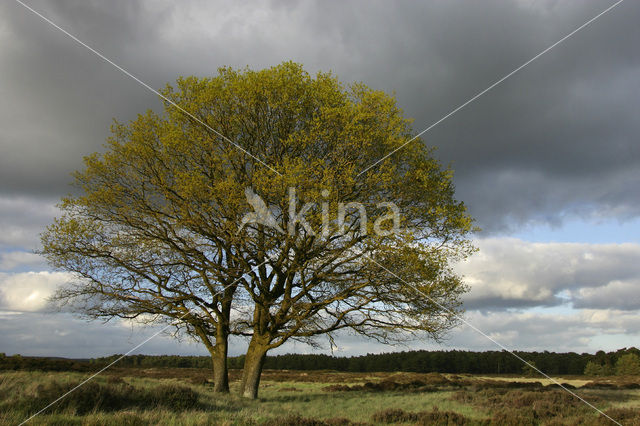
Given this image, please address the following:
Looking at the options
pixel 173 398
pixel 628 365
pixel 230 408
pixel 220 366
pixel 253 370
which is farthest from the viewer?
pixel 628 365

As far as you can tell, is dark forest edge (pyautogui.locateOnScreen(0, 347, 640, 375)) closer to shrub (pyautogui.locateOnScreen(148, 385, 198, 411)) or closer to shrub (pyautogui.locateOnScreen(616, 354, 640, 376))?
shrub (pyautogui.locateOnScreen(616, 354, 640, 376))

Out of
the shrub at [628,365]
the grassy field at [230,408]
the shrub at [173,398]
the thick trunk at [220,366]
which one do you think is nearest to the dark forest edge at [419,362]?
the shrub at [628,365]

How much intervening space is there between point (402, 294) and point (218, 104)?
11.6 meters

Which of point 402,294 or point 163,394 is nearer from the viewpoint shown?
point 163,394

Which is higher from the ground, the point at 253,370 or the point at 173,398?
the point at 253,370

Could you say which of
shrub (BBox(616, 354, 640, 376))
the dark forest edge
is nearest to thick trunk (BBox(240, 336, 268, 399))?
the dark forest edge

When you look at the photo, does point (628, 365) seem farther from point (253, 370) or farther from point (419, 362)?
point (253, 370)

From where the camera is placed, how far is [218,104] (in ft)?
63.3

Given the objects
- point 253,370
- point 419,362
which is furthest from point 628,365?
point 253,370

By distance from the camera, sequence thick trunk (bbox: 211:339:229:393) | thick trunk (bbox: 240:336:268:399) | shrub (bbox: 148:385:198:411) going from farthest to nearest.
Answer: thick trunk (bbox: 211:339:229:393) < thick trunk (bbox: 240:336:268:399) < shrub (bbox: 148:385:198:411)

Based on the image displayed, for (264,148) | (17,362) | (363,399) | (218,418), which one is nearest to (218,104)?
(264,148)

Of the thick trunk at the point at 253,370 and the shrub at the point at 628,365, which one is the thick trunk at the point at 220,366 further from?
the shrub at the point at 628,365

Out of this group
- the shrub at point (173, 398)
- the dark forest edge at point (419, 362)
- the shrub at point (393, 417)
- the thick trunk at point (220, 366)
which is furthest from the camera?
the dark forest edge at point (419, 362)

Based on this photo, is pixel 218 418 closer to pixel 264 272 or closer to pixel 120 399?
pixel 120 399
